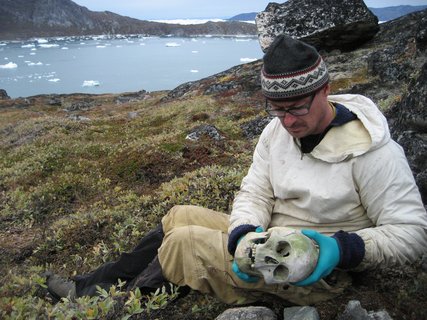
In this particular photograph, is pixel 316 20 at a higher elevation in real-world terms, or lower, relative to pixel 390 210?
higher

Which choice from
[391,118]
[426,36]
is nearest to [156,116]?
[426,36]

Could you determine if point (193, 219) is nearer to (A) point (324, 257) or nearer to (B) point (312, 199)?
(B) point (312, 199)

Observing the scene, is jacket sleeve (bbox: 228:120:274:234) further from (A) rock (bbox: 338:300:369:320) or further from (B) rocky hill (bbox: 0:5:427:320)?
(A) rock (bbox: 338:300:369:320)

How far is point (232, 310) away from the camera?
4109mm

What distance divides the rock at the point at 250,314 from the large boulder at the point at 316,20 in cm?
2209

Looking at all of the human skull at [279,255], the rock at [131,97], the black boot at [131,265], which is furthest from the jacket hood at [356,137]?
the rock at [131,97]

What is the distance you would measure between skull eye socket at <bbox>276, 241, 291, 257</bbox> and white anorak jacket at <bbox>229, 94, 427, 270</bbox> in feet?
2.49

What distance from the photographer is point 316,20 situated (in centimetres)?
2516

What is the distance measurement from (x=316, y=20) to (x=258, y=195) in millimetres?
22949

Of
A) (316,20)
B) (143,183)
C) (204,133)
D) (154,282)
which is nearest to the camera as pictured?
(154,282)

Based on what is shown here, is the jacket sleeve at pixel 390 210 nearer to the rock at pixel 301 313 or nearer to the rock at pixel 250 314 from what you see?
the rock at pixel 301 313

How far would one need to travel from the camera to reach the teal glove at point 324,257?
349 centimetres

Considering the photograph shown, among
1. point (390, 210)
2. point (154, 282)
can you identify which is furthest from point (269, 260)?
point (154, 282)

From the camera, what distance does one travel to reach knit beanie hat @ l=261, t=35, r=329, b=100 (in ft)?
12.7
